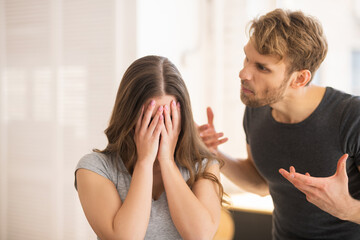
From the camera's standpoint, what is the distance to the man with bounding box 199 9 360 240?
52.9 inches

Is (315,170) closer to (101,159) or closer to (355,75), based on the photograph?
(101,159)

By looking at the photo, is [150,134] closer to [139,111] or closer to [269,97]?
[139,111]

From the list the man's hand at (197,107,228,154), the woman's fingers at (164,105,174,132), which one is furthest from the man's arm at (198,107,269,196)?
the woman's fingers at (164,105,174,132)

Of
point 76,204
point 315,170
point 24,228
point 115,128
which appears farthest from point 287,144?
point 24,228

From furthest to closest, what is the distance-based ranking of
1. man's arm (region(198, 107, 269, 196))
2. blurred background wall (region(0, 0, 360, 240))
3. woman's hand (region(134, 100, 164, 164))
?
1. blurred background wall (region(0, 0, 360, 240))
2. man's arm (region(198, 107, 269, 196))
3. woman's hand (region(134, 100, 164, 164))

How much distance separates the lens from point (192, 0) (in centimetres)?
284

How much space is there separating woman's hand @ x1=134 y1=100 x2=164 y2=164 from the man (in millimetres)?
424

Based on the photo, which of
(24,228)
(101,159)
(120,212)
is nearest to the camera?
(120,212)

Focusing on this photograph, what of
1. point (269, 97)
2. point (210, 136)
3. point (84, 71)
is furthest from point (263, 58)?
point (84, 71)

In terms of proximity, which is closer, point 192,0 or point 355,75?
point 355,75

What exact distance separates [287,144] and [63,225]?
2018 mm

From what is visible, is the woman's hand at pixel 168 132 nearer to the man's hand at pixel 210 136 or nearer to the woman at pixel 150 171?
the woman at pixel 150 171

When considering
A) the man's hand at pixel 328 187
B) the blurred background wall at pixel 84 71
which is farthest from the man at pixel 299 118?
the blurred background wall at pixel 84 71

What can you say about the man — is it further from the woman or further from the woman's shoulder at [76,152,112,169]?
the woman's shoulder at [76,152,112,169]
